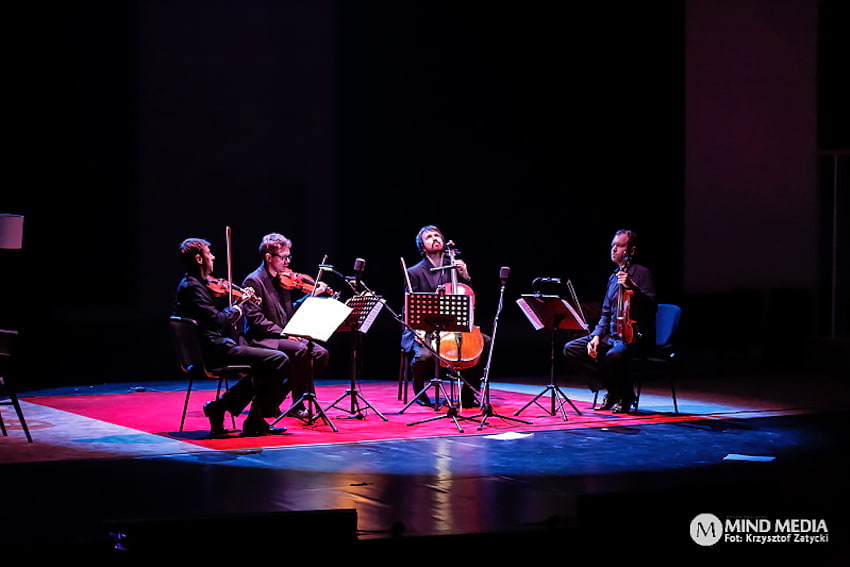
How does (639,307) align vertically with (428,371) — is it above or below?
above

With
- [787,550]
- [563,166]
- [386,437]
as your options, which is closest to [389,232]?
[563,166]

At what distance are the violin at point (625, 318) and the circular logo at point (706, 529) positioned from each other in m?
4.15

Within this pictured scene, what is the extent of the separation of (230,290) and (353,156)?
14.8 ft

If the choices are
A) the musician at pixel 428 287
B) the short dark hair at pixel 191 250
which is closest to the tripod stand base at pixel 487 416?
the musician at pixel 428 287

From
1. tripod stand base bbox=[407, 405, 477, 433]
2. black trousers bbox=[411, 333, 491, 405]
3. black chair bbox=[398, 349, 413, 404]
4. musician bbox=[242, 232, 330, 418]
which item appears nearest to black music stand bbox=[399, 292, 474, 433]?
tripod stand base bbox=[407, 405, 477, 433]

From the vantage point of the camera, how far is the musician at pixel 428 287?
7805mm

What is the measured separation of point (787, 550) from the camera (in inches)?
123

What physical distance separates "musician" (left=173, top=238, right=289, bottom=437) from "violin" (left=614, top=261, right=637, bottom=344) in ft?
7.94

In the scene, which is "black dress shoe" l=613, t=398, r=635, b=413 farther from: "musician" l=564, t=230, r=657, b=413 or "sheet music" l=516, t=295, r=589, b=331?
"sheet music" l=516, t=295, r=589, b=331

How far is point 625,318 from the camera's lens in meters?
7.41

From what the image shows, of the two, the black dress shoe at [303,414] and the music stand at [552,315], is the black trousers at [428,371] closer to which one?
the music stand at [552,315]

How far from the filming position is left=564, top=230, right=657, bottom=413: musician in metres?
7.46

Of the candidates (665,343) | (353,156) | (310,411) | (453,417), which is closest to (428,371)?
(453,417)

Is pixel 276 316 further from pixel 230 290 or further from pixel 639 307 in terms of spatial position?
pixel 639 307
